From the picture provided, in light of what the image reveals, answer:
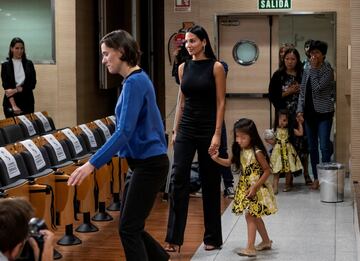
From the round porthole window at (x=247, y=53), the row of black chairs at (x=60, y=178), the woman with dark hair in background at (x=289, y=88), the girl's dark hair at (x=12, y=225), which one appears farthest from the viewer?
the round porthole window at (x=247, y=53)

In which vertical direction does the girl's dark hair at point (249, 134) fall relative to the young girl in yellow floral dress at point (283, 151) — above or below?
above

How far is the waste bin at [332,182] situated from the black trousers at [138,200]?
3733mm

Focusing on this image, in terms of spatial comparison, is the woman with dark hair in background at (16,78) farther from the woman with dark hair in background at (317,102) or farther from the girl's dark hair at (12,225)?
the girl's dark hair at (12,225)

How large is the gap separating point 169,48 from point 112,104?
2949 mm

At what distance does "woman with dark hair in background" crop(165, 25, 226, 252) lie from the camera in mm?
5422

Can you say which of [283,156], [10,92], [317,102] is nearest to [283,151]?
[283,156]

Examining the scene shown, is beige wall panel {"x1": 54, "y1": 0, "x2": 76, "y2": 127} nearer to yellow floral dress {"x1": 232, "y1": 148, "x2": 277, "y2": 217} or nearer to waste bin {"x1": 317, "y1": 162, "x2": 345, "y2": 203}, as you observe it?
waste bin {"x1": 317, "y1": 162, "x2": 345, "y2": 203}

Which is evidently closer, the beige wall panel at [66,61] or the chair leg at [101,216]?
the chair leg at [101,216]

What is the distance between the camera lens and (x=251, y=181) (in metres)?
5.61

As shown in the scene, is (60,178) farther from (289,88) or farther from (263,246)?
(289,88)

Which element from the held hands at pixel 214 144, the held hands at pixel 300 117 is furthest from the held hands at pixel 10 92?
the held hands at pixel 214 144

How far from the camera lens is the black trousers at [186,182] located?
17.9 feet

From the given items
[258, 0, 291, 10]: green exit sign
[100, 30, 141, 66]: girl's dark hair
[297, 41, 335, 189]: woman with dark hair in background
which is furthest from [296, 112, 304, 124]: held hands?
[100, 30, 141, 66]: girl's dark hair

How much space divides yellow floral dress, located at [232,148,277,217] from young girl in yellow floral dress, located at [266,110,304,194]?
8.29 feet
